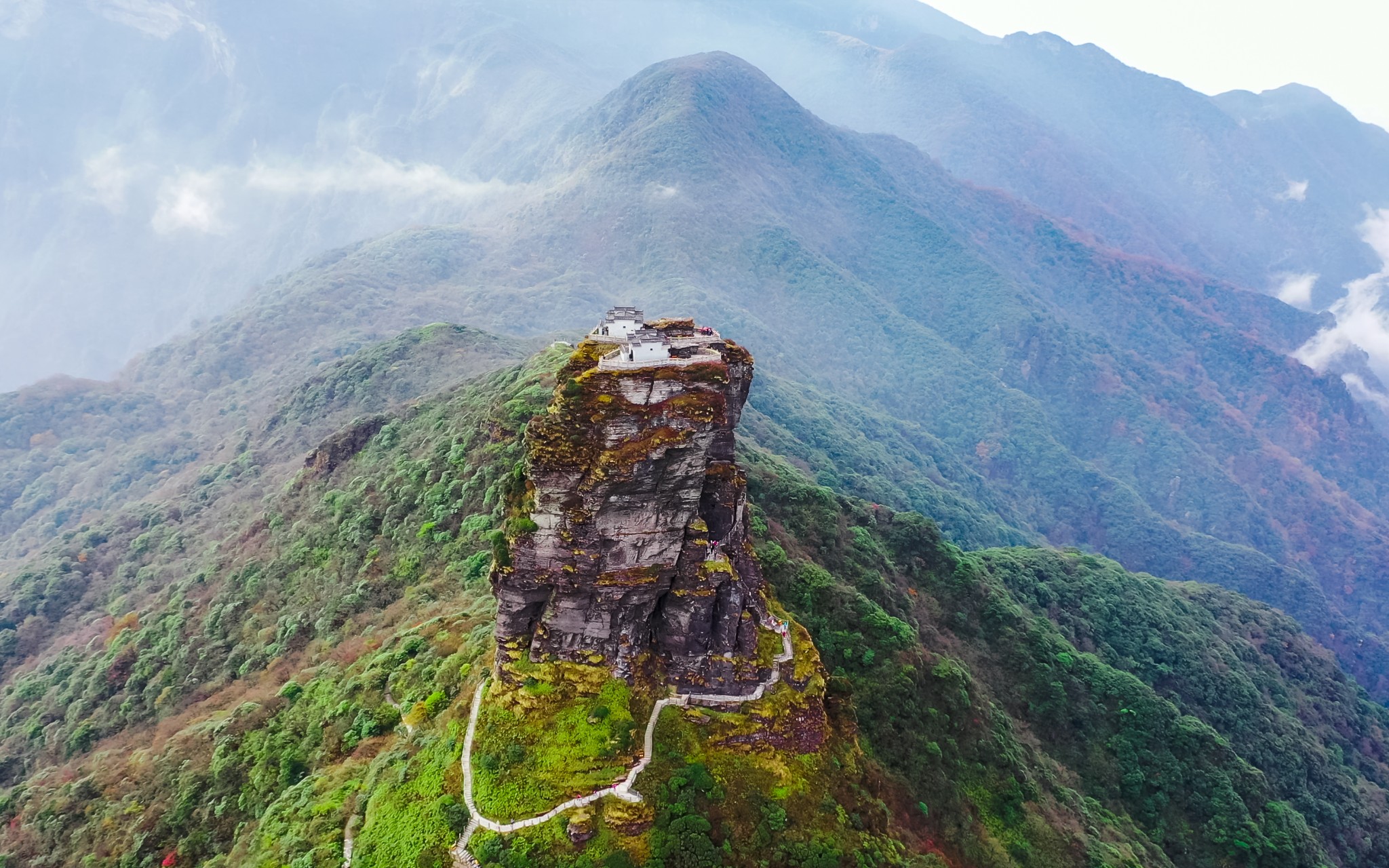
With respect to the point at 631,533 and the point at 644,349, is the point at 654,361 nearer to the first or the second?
the point at 644,349

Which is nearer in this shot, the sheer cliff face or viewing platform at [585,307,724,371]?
the sheer cliff face

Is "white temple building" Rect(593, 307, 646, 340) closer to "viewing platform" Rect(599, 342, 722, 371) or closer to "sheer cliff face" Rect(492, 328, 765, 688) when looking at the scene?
"viewing platform" Rect(599, 342, 722, 371)

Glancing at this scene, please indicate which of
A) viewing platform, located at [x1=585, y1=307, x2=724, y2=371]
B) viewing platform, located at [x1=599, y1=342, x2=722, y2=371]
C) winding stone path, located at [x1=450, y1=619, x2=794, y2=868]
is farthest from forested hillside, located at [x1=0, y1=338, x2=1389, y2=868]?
viewing platform, located at [x1=585, y1=307, x2=724, y2=371]

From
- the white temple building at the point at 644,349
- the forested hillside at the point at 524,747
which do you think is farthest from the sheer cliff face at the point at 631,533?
the forested hillside at the point at 524,747

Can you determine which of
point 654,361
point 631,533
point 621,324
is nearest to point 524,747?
point 631,533

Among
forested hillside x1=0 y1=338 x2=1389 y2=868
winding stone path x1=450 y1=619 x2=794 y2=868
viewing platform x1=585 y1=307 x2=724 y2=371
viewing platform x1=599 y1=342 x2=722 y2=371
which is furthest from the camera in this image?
viewing platform x1=585 y1=307 x2=724 y2=371

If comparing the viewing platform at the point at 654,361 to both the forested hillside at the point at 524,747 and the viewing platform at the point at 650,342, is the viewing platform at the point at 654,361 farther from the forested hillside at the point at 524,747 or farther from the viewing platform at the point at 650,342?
the forested hillside at the point at 524,747

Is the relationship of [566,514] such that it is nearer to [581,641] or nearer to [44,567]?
[581,641]

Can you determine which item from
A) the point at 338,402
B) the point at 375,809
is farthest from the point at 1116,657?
the point at 338,402
